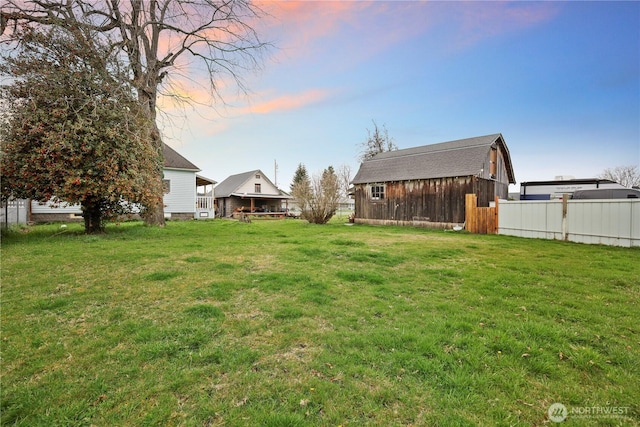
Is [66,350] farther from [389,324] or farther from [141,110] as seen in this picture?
[141,110]

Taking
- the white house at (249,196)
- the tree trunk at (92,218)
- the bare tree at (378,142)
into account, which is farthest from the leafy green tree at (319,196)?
the bare tree at (378,142)

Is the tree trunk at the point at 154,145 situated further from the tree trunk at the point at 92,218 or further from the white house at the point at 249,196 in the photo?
the white house at the point at 249,196

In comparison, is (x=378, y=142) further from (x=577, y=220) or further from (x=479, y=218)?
(x=577, y=220)

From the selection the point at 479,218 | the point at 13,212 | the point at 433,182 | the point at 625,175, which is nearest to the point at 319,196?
the point at 433,182

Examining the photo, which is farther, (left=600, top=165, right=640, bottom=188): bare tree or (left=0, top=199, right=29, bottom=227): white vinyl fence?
(left=600, top=165, right=640, bottom=188): bare tree

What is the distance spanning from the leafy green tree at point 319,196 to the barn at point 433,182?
9.51 ft

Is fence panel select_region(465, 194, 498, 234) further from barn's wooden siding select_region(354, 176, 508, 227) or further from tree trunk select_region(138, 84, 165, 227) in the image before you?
tree trunk select_region(138, 84, 165, 227)

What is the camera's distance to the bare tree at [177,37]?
11.4m

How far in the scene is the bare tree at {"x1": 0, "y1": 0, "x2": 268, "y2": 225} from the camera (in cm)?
1138

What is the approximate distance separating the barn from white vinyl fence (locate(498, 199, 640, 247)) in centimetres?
289

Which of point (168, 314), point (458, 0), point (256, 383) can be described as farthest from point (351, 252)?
point (458, 0)

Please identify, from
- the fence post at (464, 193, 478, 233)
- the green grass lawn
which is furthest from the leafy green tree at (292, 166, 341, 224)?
the green grass lawn

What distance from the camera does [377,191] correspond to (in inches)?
744

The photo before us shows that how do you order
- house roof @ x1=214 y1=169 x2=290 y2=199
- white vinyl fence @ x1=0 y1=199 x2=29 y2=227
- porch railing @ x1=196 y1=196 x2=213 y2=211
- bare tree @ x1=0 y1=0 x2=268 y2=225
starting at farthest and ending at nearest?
house roof @ x1=214 y1=169 x2=290 y2=199, porch railing @ x1=196 y1=196 x2=213 y2=211, bare tree @ x1=0 y1=0 x2=268 y2=225, white vinyl fence @ x1=0 y1=199 x2=29 y2=227
